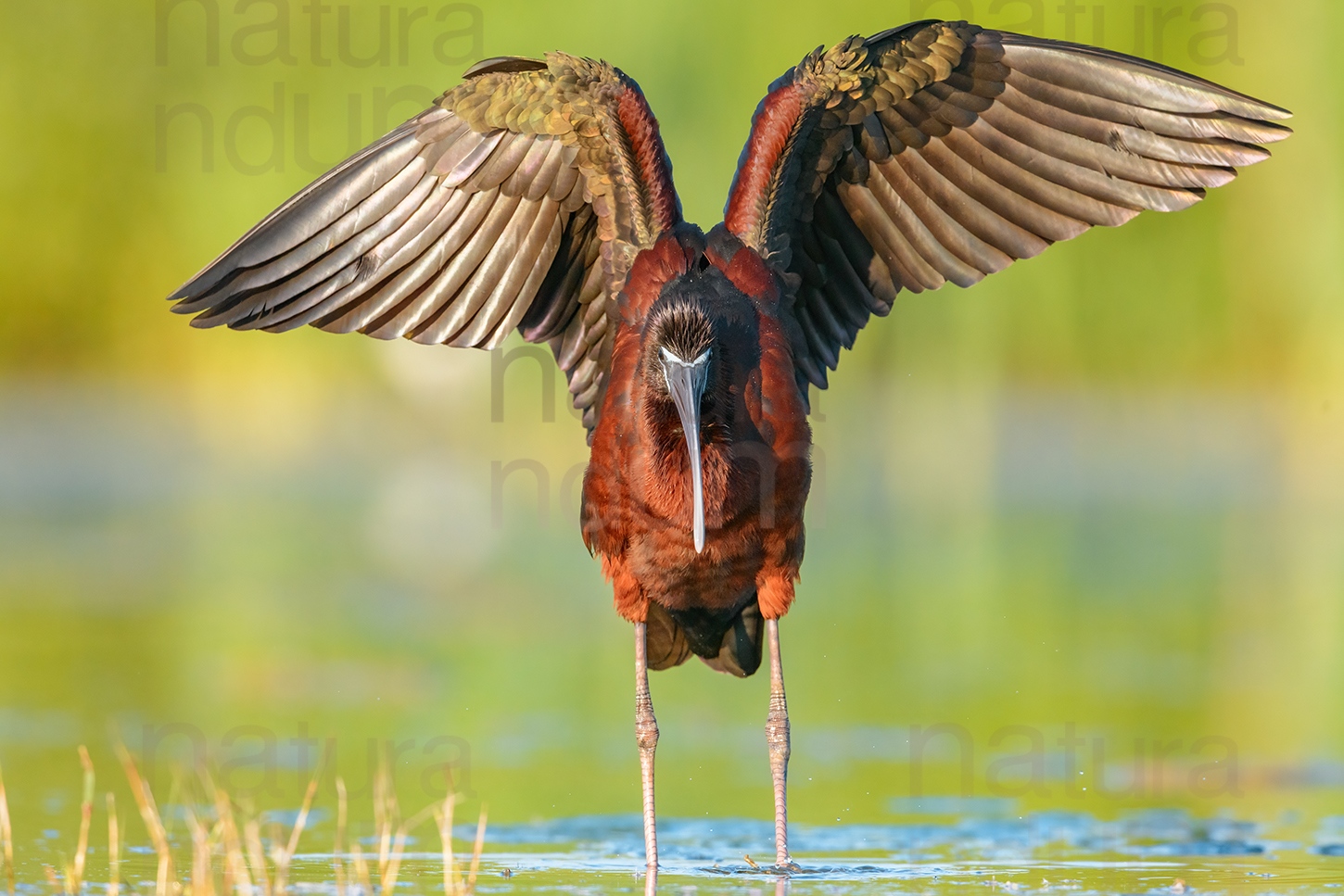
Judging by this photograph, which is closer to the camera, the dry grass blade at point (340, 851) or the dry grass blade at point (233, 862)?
the dry grass blade at point (233, 862)

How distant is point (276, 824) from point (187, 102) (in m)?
16.3

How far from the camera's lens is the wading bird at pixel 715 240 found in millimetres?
6379

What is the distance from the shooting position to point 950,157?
7137mm

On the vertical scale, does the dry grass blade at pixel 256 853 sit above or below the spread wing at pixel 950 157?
below

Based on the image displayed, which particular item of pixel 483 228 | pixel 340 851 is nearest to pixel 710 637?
pixel 340 851

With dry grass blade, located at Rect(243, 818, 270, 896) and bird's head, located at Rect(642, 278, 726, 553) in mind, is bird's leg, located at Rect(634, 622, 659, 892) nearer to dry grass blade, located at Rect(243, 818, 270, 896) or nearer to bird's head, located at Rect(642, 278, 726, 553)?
bird's head, located at Rect(642, 278, 726, 553)

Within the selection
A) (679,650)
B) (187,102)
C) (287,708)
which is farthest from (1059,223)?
(187,102)

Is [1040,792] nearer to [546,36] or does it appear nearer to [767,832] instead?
[767,832]

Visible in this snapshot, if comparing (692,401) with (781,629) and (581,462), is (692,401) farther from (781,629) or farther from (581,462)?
(581,462)

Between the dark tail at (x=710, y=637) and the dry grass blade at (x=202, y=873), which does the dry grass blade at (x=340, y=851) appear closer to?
the dry grass blade at (x=202, y=873)

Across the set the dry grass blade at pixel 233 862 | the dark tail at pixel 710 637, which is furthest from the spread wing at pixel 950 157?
the dry grass blade at pixel 233 862

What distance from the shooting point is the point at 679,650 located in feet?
23.5

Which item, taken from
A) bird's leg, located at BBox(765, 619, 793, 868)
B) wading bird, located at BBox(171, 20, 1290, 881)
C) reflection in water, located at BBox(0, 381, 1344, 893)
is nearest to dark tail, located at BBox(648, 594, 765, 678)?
wading bird, located at BBox(171, 20, 1290, 881)

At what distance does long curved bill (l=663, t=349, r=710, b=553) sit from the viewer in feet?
20.0
